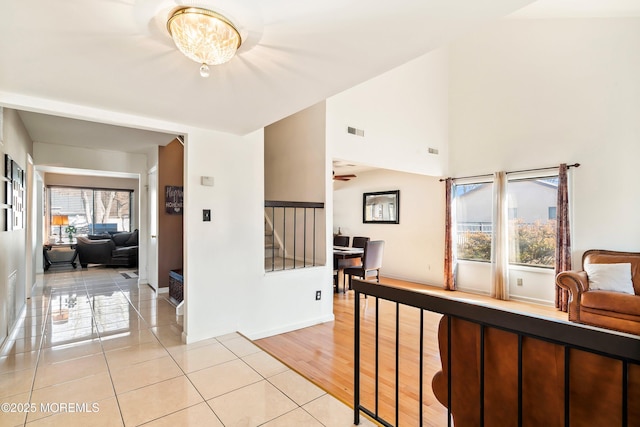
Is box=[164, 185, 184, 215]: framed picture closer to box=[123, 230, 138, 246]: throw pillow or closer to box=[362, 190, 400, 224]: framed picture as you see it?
box=[123, 230, 138, 246]: throw pillow

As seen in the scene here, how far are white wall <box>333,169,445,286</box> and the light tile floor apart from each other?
4.49 metres

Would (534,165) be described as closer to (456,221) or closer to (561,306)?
(456,221)

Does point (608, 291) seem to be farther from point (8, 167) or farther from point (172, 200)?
point (8, 167)

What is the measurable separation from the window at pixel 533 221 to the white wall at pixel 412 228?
1.27 metres

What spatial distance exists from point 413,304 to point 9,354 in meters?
3.58

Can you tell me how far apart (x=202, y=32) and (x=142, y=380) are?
96.1 inches

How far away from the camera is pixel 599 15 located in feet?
14.4

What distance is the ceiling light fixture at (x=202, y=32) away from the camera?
1.29 metres

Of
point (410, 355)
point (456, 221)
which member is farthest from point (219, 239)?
point (456, 221)

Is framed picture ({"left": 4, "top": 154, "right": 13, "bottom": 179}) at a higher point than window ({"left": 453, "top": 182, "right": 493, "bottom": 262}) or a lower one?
higher

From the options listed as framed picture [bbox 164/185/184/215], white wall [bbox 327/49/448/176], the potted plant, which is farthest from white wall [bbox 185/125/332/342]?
the potted plant

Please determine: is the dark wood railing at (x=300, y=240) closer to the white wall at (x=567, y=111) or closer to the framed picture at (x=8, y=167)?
the framed picture at (x=8, y=167)

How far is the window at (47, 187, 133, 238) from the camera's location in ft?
28.5

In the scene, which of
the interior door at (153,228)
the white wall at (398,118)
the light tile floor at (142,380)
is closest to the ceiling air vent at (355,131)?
the white wall at (398,118)
